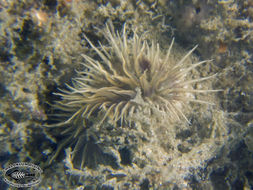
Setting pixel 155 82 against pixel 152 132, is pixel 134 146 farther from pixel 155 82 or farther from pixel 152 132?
pixel 155 82

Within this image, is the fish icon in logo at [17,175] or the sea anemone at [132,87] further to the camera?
the fish icon in logo at [17,175]

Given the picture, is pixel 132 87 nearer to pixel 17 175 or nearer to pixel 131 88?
pixel 131 88

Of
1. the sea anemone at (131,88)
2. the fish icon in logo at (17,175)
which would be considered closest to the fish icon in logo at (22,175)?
the fish icon in logo at (17,175)

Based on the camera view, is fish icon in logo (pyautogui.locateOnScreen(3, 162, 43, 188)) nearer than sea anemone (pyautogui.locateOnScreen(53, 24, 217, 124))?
No

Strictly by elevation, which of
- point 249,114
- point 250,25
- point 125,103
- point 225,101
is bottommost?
point 125,103

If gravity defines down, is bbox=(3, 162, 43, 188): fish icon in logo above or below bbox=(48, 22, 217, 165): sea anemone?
below

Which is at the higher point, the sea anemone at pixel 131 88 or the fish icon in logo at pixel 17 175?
the sea anemone at pixel 131 88

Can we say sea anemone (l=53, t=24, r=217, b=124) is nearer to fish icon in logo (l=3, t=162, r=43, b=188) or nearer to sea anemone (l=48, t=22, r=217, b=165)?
sea anemone (l=48, t=22, r=217, b=165)

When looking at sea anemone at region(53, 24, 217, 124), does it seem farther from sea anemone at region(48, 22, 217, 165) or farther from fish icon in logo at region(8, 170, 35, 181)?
fish icon in logo at region(8, 170, 35, 181)

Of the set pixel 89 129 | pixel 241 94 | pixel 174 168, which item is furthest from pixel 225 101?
pixel 89 129

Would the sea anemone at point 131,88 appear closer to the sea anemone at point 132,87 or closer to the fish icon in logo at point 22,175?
the sea anemone at point 132,87

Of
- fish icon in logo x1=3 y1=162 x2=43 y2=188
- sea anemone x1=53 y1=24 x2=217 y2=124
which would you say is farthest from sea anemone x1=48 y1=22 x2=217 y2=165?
fish icon in logo x1=3 y1=162 x2=43 y2=188
